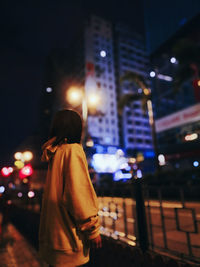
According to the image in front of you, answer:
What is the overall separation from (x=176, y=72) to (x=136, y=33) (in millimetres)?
69820

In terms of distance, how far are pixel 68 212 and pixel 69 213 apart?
1 cm

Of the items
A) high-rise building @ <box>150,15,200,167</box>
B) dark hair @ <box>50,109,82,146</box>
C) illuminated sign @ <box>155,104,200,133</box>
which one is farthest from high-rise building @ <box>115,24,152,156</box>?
dark hair @ <box>50,109,82,146</box>

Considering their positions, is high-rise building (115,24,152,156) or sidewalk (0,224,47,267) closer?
sidewalk (0,224,47,267)

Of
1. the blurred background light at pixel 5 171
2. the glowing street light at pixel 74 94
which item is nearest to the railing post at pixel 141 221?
the blurred background light at pixel 5 171

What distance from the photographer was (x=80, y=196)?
1590 mm

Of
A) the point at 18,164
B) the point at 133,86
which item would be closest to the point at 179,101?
the point at 18,164

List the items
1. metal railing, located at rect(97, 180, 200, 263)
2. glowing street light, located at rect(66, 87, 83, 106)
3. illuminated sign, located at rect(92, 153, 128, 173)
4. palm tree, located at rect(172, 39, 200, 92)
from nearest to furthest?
metal railing, located at rect(97, 180, 200, 263) → glowing street light, located at rect(66, 87, 83, 106) → palm tree, located at rect(172, 39, 200, 92) → illuminated sign, located at rect(92, 153, 128, 173)

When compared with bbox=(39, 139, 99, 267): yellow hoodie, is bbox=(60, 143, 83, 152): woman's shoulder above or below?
above

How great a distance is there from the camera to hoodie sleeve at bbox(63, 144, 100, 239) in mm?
1562

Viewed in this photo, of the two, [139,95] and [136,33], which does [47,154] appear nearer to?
[139,95]

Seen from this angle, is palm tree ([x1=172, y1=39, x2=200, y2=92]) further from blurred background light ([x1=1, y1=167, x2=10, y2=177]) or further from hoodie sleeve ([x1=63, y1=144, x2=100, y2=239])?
hoodie sleeve ([x1=63, y1=144, x2=100, y2=239])

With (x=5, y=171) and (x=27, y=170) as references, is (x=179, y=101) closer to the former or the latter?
(x=27, y=170)

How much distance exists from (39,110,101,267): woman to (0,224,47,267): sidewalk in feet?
7.67

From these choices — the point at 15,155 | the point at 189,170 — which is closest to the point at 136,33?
the point at 189,170
